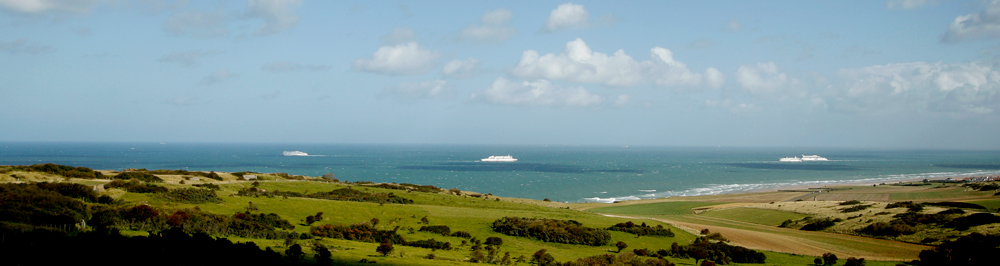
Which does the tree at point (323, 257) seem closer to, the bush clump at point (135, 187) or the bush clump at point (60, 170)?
the bush clump at point (135, 187)

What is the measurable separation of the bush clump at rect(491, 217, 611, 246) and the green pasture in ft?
87.3

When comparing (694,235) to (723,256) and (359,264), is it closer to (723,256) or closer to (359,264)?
(723,256)

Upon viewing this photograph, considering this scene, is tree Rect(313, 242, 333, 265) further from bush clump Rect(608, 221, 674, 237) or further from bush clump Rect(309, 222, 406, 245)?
bush clump Rect(608, 221, 674, 237)

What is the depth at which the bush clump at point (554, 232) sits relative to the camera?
91.0 ft

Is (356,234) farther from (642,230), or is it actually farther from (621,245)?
(642,230)

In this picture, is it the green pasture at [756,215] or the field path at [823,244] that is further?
the green pasture at [756,215]

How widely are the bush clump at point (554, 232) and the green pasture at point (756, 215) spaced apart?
26623mm

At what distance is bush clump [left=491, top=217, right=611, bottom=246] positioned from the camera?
91.0 ft

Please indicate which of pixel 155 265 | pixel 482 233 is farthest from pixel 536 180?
pixel 155 265

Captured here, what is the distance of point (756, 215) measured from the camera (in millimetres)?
51594

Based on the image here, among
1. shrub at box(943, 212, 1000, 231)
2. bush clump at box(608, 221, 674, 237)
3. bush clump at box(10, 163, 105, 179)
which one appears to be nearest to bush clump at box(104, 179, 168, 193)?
bush clump at box(10, 163, 105, 179)

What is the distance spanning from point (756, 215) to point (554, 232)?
32.5 metres

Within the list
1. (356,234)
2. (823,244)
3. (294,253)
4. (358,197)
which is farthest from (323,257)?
(823,244)

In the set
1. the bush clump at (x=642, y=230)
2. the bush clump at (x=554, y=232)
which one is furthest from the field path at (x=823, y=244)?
the bush clump at (x=554, y=232)
